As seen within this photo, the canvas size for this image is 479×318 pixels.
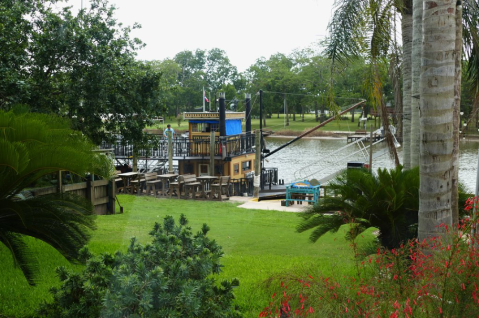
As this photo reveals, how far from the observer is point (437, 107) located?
2812mm

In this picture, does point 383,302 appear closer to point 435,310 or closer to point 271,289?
point 435,310

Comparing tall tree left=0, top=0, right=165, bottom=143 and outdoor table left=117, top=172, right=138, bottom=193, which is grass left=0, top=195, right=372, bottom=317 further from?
outdoor table left=117, top=172, right=138, bottom=193

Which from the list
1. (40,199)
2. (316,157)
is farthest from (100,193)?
(316,157)

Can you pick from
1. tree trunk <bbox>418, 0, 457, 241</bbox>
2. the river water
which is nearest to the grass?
tree trunk <bbox>418, 0, 457, 241</bbox>

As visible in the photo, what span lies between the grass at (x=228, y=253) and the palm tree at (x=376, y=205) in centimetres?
29

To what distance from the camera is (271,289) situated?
114 inches

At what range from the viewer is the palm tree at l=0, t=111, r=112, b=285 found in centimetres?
256

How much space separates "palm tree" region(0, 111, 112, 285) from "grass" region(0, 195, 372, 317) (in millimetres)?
334

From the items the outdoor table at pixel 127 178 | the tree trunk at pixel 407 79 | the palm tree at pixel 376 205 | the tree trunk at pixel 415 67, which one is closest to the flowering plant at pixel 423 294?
the palm tree at pixel 376 205

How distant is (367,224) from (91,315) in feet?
7.89

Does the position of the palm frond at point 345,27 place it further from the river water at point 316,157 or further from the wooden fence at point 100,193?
the river water at point 316,157

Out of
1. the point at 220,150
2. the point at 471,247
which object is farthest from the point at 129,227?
the point at 220,150

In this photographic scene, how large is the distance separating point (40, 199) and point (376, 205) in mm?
2421

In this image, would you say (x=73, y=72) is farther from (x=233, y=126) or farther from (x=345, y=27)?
(x=233, y=126)
